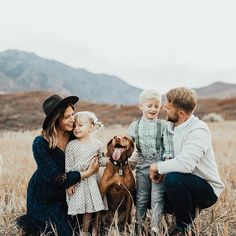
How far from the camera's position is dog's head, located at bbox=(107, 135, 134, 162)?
455cm

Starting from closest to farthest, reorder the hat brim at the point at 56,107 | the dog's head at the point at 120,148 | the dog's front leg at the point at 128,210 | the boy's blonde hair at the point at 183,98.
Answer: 1. the boy's blonde hair at the point at 183,98
2. the dog's head at the point at 120,148
3. the hat brim at the point at 56,107
4. the dog's front leg at the point at 128,210

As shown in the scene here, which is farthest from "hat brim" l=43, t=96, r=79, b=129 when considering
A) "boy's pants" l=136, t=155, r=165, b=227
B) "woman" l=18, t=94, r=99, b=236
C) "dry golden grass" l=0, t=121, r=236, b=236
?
"boy's pants" l=136, t=155, r=165, b=227

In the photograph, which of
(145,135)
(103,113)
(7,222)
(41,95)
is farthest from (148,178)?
(41,95)

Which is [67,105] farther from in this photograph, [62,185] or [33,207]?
[33,207]

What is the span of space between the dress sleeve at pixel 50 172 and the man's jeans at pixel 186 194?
34.5 inches

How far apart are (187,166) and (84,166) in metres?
1.05

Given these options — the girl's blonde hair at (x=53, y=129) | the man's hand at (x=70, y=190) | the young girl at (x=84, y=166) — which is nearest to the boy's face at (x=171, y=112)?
the young girl at (x=84, y=166)

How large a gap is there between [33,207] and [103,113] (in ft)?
107

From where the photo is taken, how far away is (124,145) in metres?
4.58

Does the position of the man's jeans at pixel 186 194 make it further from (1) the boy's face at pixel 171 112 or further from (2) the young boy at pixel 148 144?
(1) the boy's face at pixel 171 112

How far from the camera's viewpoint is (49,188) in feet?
15.5

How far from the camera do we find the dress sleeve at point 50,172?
4.59 m

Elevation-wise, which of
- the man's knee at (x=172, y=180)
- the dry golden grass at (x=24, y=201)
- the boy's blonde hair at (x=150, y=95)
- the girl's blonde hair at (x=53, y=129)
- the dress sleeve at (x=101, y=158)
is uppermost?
the boy's blonde hair at (x=150, y=95)

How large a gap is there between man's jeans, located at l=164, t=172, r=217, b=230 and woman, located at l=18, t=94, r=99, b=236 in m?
0.80
